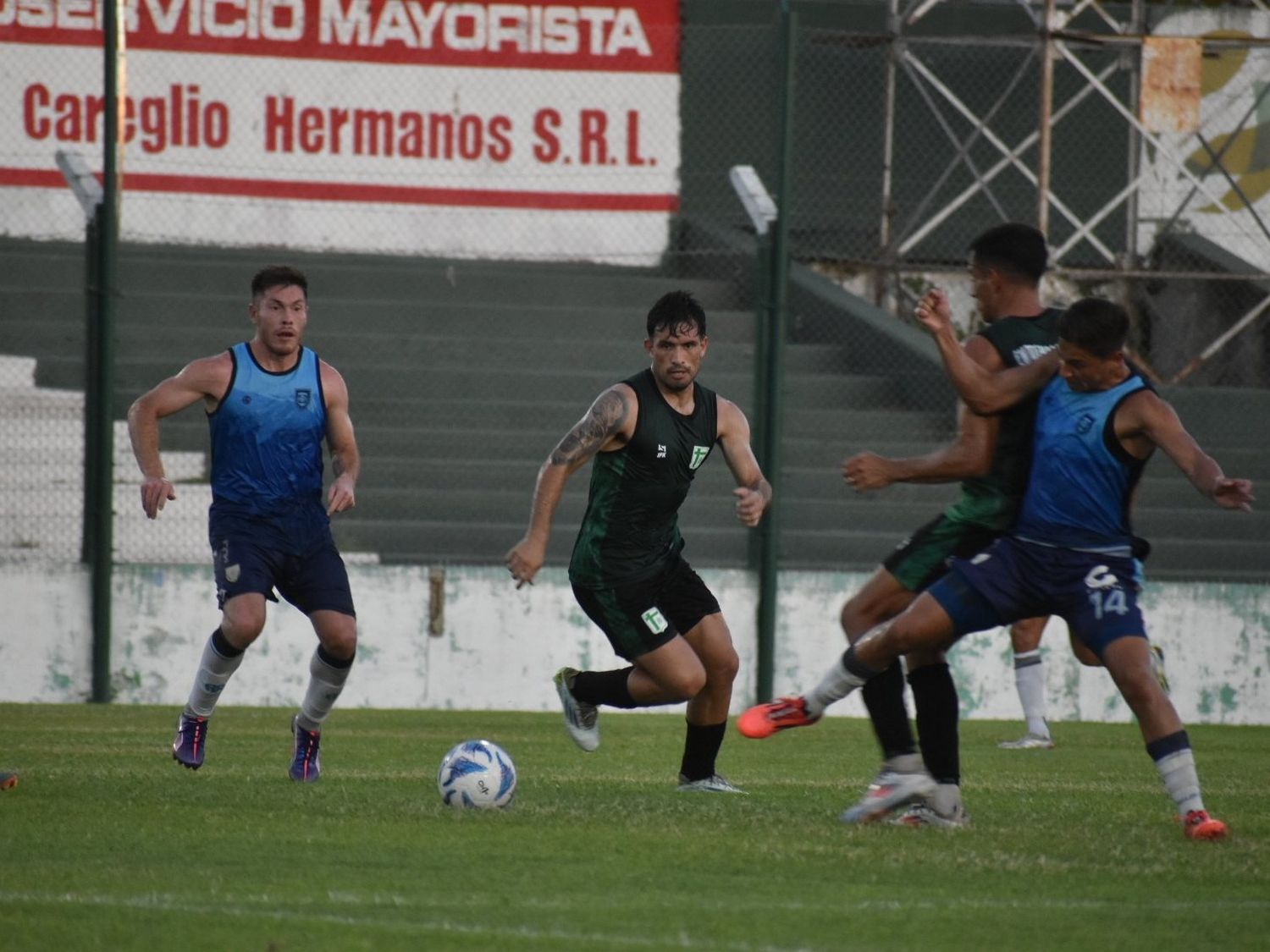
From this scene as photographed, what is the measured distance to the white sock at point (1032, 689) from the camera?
12.8 metres

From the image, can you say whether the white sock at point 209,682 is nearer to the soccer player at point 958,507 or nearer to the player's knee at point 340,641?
the player's knee at point 340,641

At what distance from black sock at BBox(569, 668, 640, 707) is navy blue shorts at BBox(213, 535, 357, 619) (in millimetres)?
1088

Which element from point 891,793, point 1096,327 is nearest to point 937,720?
point 891,793

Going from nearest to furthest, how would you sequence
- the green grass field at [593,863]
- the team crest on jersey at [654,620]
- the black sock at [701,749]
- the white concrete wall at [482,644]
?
the green grass field at [593,863] < the team crest on jersey at [654,620] < the black sock at [701,749] < the white concrete wall at [482,644]

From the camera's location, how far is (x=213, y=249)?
1805cm

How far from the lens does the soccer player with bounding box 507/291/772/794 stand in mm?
8820

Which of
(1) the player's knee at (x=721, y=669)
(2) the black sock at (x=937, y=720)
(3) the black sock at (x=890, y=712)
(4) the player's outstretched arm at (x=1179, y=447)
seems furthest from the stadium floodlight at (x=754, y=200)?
(4) the player's outstretched arm at (x=1179, y=447)

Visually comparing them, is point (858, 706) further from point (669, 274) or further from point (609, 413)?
point (609, 413)

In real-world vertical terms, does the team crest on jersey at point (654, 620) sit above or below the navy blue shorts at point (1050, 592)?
below

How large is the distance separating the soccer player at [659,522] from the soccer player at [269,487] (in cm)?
113

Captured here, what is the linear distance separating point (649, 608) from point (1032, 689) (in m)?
4.72

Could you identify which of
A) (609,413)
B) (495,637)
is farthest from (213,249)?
(609,413)

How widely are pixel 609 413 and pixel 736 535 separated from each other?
7.13 meters

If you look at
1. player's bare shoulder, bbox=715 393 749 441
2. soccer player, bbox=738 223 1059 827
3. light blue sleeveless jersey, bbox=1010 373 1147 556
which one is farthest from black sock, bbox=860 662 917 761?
player's bare shoulder, bbox=715 393 749 441
